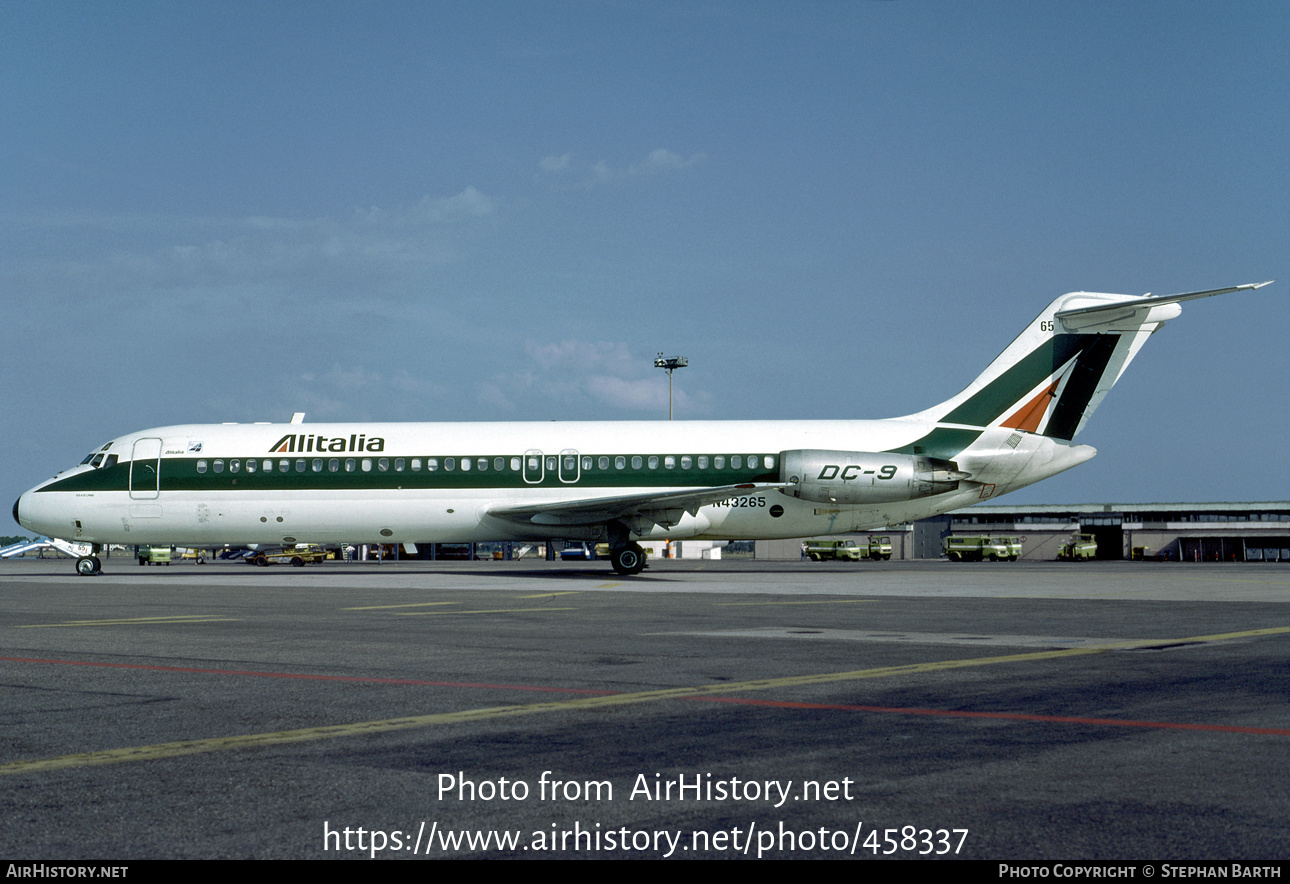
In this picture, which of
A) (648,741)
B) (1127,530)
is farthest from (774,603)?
(1127,530)

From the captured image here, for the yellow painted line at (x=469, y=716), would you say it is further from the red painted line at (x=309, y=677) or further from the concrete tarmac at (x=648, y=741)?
the red painted line at (x=309, y=677)

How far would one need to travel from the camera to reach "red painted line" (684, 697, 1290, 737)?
7.24m

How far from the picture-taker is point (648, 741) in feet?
22.6

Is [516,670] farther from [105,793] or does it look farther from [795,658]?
[105,793]

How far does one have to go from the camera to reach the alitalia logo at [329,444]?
1314 inches

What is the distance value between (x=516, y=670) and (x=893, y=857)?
647cm

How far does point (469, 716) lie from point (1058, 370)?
28815 mm

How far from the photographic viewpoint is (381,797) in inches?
215

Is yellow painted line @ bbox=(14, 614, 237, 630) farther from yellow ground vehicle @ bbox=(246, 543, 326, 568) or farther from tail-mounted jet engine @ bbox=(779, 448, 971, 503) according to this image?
yellow ground vehicle @ bbox=(246, 543, 326, 568)

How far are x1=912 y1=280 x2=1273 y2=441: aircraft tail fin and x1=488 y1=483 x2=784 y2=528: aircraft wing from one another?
23.9 feet

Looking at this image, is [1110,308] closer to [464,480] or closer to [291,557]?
[464,480]

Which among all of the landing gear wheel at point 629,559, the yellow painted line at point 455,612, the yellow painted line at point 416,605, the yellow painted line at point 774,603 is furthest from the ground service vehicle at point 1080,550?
the yellow painted line at point 455,612

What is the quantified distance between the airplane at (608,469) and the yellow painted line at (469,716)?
821 inches

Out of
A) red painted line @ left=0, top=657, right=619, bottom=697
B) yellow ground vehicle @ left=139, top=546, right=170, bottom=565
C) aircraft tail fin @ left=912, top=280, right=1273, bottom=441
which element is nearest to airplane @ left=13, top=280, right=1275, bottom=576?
aircraft tail fin @ left=912, top=280, right=1273, bottom=441
